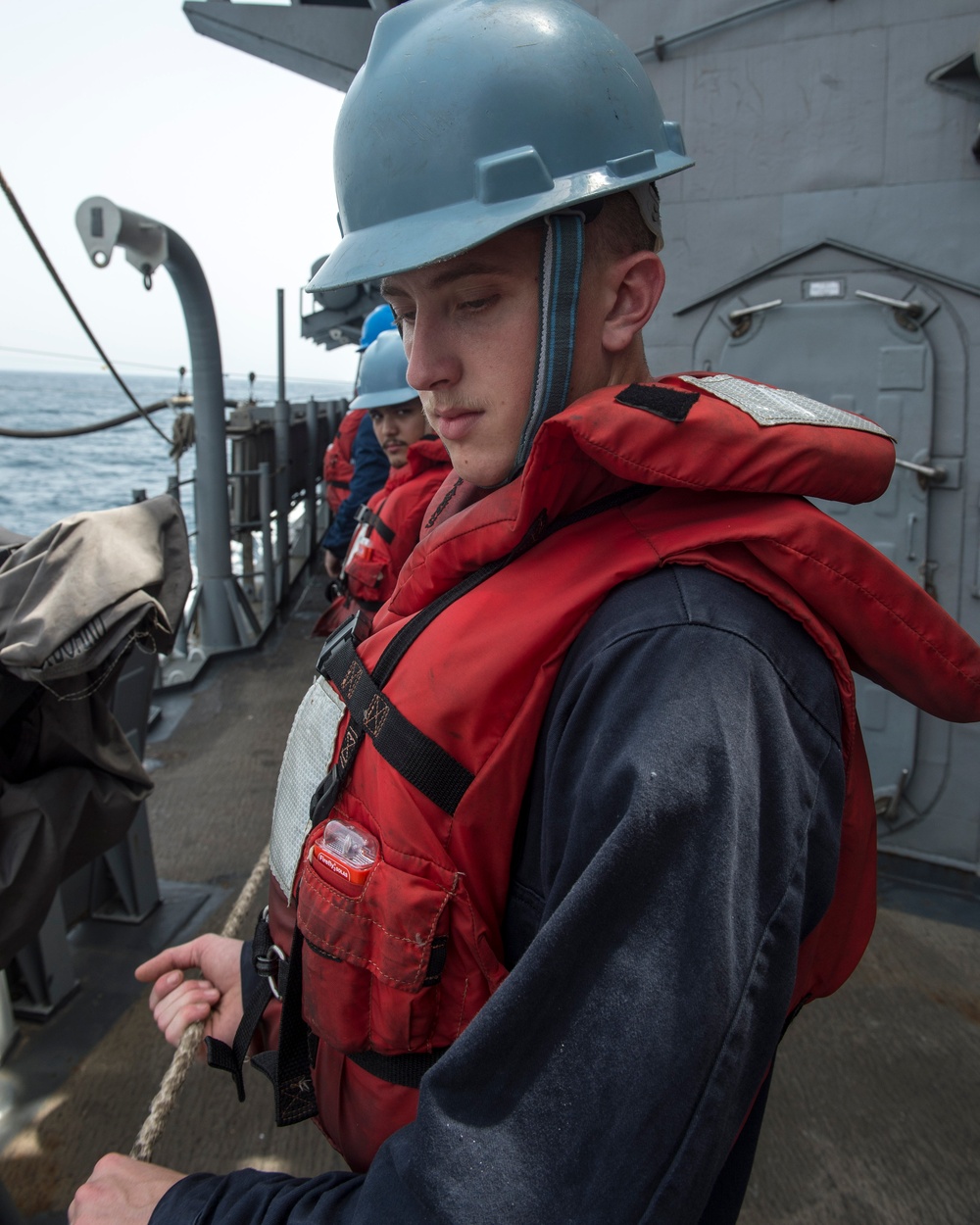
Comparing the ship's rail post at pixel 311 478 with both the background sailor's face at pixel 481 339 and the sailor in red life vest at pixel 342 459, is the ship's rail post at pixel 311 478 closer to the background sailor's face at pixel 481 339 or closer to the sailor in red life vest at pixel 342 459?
the sailor in red life vest at pixel 342 459

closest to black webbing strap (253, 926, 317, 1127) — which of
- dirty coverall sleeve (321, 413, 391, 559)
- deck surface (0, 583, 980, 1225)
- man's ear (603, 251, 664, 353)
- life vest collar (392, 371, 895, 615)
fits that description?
life vest collar (392, 371, 895, 615)

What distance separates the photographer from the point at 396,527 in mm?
3707

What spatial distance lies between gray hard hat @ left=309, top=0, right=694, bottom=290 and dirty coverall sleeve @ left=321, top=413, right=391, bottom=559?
15.0 feet

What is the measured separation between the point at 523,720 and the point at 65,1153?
2357 millimetres

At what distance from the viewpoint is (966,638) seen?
0.96 meters

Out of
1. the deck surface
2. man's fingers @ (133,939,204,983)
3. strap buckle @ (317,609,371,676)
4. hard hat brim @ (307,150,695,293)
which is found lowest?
the deck surface

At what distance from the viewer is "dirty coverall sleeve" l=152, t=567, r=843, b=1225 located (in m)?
0.69

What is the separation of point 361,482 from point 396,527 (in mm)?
2195

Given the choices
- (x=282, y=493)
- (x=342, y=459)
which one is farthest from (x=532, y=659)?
(x=342, y=459)

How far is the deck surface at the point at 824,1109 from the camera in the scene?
227cm

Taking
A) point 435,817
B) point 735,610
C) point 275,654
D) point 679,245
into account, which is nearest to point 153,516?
point 435,817

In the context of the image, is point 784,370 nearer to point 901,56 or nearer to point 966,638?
point 901,56

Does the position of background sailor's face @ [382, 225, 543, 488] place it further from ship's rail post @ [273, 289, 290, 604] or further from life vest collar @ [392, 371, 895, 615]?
ship's rail post @ [273, 289, 290, 604]

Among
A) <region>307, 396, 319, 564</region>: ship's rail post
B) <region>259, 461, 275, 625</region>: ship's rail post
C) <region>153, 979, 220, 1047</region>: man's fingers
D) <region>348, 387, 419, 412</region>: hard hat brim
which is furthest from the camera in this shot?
<region>307, 396, 319, 564</region>: ship's rail post
